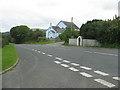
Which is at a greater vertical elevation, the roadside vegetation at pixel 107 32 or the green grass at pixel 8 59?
the roadside vegetation at pixel 107 32

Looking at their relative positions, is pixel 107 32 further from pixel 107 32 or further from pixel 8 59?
pixel 8 59

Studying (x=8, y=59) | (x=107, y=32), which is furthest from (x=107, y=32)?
(x=8, y=59)

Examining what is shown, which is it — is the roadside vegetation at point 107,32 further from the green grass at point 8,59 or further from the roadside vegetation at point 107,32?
the green grass at point 8,59

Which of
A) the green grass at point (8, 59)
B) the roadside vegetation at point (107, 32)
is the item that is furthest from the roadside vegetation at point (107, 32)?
the green grass at point (8, 59)

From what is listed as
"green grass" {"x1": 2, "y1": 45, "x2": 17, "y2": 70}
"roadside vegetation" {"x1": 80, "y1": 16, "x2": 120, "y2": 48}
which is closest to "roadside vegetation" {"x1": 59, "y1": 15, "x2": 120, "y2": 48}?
"roadside vegetation" {"x1": 80, "y1": 16, "x2": 120, "y2": 48}

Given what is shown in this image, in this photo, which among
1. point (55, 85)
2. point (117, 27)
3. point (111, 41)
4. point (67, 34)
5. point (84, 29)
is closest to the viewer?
point (55, 85)

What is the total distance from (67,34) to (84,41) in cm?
907

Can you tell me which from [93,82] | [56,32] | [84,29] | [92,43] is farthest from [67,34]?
[93,82]

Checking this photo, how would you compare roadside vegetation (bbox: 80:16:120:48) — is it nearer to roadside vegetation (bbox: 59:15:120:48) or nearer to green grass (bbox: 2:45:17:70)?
roadside vegetation (bbox: 59:15:120:48)

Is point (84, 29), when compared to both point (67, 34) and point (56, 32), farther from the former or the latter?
point (56, 32)

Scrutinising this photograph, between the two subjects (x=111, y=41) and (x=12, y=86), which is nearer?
(x=12, y=86)

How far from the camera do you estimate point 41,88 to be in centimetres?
380

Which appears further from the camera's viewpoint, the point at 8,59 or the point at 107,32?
the point at 107,32

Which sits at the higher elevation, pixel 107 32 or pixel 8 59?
pixel 107 32
